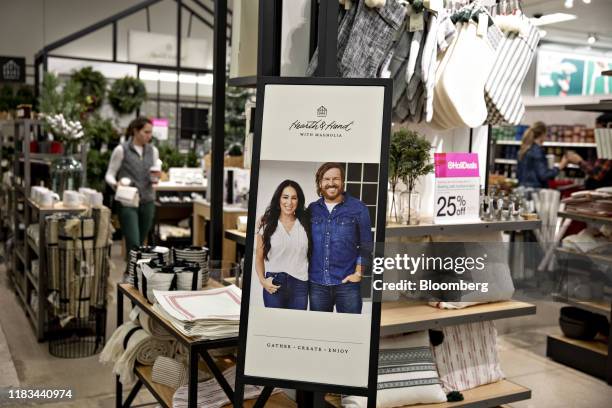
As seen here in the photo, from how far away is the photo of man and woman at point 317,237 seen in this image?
192 cm

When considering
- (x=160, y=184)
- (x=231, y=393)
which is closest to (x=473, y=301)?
(x=231, y=393)

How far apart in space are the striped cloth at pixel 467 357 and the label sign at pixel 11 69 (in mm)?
11961

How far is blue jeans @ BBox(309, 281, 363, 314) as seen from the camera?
192 centimetres

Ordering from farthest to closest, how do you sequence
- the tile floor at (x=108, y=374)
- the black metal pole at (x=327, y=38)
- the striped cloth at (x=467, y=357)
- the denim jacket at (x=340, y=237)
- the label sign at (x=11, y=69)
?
the label sign at (x=11, y=69)
the tile floor at (x=108, y=374)
the striped cloth at (x=467, y=357)
the black metal pole at (x=327, y=38)
the denim jacket at (x=340, y=237)

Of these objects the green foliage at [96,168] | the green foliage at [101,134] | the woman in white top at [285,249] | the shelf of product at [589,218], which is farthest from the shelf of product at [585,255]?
the green foliage at [101,134]

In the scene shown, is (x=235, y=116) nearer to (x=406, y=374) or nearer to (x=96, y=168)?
(x=96, y=168)

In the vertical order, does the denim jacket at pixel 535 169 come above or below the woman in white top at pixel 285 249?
above

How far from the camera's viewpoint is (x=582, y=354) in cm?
433

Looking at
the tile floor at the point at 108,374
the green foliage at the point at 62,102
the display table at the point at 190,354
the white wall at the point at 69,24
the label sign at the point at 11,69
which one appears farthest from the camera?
the white wall at the point at 69,24

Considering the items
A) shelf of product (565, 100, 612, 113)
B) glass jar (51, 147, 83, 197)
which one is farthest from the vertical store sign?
glass jar (51, 147, 83, 197)

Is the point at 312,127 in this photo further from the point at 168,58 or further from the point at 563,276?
the point at 168,58

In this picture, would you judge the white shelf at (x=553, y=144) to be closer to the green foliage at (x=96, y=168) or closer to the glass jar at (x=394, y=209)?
the green foliage at (x=96, y=168)

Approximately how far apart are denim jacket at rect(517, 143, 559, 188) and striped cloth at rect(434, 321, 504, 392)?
4.51 meters

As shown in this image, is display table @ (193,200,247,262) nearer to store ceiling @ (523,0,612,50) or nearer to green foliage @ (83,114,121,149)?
green foliage @ (83,114,121,149)
